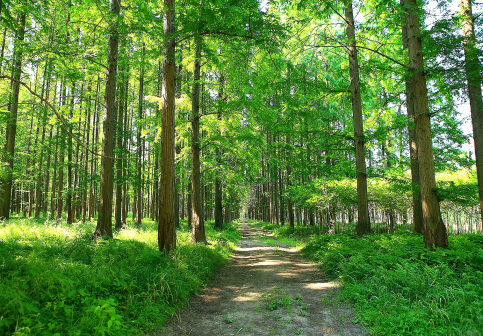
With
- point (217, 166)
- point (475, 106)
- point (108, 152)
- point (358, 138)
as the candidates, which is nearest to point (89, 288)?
point (108, 152)

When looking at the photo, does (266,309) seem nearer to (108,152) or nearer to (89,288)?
(89,288)

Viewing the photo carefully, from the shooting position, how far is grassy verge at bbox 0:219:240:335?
2842mm

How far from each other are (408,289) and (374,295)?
59 centimetres

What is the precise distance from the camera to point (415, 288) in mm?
4395

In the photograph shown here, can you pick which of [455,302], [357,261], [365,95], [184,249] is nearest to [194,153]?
[184,249]

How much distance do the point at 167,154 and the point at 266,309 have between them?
180 inches

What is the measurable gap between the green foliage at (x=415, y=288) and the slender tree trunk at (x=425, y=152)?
52cm

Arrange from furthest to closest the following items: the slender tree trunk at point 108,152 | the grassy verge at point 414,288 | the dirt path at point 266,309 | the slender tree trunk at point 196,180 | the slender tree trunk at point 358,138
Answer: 1. the slender tree trunk at point 196,180
2. the slender tree trunk at point 358,138
3. the slender tree trunk at point 108,152
4. the dirt path at point 266,309
5. the grassy verge at point 414,288

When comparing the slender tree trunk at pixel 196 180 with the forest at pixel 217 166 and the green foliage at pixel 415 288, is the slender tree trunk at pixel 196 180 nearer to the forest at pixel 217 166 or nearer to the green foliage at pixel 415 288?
the forest at pixel 217 166

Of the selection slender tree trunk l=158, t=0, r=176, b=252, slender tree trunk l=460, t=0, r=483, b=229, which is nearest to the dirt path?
slender tree trunk l=158, t=0, r=176, b=252

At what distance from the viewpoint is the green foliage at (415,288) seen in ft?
11.2

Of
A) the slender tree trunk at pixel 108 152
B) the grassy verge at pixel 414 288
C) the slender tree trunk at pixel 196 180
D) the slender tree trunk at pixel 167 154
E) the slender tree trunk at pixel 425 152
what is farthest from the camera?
the slender tree trunk at pixel 196 180

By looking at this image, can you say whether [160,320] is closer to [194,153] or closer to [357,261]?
[357,261]

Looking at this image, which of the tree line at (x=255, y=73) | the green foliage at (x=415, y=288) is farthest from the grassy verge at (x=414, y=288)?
the tree line at (x=255, y=73)
